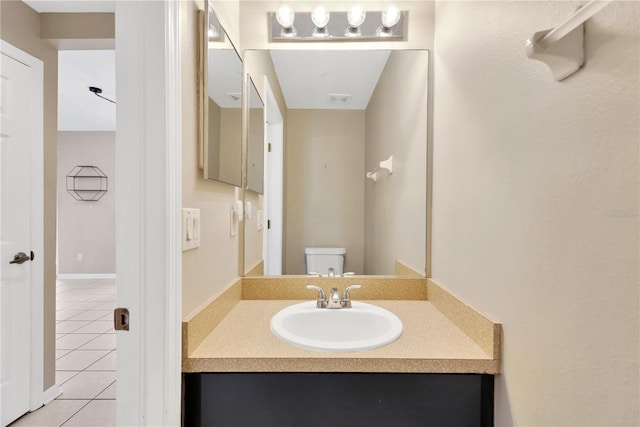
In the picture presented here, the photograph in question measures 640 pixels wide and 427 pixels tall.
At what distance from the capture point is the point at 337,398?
87 centimetres

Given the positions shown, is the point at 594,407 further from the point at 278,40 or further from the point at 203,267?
the point at 278,40

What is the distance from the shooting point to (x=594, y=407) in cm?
52

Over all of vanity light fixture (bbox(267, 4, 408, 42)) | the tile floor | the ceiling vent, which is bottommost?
the tile floor

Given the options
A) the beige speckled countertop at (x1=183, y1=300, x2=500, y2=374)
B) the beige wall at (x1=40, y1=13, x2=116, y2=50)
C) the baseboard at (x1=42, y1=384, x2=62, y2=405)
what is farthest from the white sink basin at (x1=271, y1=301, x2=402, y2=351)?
the beige wall at (x1=40, y1=13, x2=116, y2=50)

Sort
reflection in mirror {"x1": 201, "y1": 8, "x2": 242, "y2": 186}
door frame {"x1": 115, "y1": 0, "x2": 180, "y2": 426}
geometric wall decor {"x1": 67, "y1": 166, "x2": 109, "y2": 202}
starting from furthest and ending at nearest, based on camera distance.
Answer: geometric wall decor {"x1": 67, "y1": 166, "x2": 109, "y2": 202} < reflection in mirror {"x1": 201, "y1": 8, "x2": 242, "y2": 186} < door frame {"x1": 115, "y1": 0, "x2": 180, "y2": 426}

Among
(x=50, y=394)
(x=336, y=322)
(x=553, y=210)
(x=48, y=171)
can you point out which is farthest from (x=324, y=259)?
(x=50, y=394)

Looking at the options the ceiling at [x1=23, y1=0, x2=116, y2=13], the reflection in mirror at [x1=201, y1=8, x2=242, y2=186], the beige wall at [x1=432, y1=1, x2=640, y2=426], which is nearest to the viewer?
the beige wall at [x1=432, y1=1, x2=640, y2=426]

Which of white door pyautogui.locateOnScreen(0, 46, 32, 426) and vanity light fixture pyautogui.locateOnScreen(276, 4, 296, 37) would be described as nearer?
vanity light fixture pyautogui.locateOnScreen(276, 4, 296, 37)

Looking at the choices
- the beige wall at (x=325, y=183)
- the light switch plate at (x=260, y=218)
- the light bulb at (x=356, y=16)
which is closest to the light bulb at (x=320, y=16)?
the light bulb at (x=356, y=16)

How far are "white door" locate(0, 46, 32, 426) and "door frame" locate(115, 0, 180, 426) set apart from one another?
148 centimetres

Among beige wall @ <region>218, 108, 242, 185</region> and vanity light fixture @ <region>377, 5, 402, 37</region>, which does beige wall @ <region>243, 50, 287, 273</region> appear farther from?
vanity light fixture @ <region>377, 5, 402, 37</region>

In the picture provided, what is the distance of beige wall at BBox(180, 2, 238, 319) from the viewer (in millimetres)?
869

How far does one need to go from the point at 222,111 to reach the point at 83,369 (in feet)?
7.47

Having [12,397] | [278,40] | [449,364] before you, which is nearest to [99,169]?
[12,397]
